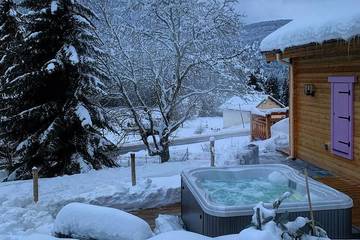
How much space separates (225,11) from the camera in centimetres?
1314

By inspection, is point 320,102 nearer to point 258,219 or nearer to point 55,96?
point 258,219

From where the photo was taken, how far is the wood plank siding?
669cm

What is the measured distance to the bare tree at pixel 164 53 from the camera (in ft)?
42.7

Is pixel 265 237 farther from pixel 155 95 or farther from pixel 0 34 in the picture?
pixel 0 34

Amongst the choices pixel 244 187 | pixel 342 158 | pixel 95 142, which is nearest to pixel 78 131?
pixel 95 142

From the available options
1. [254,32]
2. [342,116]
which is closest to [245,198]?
[342,116]

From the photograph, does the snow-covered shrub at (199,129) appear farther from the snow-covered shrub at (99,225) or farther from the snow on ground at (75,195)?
the snow-covered shrub at (99,225)

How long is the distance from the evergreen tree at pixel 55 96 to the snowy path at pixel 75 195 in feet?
5.15

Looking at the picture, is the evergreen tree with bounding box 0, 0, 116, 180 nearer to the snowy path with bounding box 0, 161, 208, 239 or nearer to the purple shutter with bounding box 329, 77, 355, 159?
the snowy path with bounding box 0, 161, 208, 239

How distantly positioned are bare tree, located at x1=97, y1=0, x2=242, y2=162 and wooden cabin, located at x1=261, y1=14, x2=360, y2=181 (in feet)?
14.2

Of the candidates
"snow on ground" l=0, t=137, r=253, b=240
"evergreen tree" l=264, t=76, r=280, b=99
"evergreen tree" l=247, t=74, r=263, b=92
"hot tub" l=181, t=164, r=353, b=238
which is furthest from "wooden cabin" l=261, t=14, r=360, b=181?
"evergreen tree" l=264, t=76, r=280, b=99

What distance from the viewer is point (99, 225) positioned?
4.46 m

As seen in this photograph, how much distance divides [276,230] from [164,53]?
11.3 metres

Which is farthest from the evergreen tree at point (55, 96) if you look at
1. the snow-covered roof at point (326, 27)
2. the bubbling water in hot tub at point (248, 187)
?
the snow-covered roof at point (326, 27)
